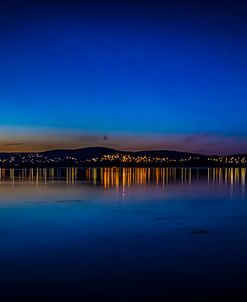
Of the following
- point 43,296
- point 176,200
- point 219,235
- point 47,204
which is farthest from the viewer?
point 176,200

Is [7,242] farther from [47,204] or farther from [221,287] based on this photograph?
[47,204]

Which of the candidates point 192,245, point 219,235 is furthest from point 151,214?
point 192,245

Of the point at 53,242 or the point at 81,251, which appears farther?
the point at 53,242

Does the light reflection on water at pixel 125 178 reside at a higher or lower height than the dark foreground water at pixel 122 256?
lower

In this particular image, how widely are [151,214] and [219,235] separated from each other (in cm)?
776

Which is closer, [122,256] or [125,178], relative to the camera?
[122,256]

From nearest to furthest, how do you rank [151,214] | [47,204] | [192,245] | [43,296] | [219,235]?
[43,296] → [192,245] → [219,235] → [151,214] → [47,204]

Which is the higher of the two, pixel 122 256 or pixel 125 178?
pixel 122 256

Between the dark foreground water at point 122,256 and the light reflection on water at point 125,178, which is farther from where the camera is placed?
the light reflection on water at point 125,178

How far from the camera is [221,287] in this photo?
977 centimetres

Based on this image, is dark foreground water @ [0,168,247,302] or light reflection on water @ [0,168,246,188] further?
light reflection on water @ [0,168,246,188]

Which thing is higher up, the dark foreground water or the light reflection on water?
the dark foreground water

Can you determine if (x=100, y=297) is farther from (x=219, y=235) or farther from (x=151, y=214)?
(x=151, y=214)

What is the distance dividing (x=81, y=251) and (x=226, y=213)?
13.7 m
